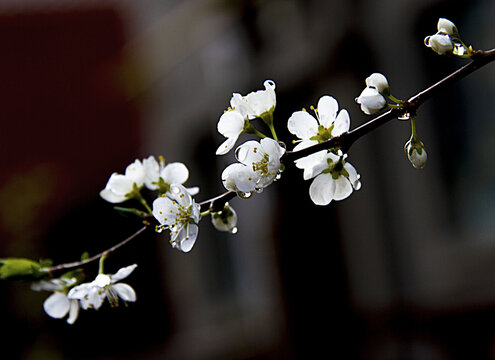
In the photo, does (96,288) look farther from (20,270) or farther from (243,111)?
(243,111)

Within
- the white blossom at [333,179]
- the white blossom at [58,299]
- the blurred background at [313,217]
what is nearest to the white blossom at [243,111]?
the white blossom at [333,179]

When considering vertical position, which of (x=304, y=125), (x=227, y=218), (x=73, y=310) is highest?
(x=304, y=125)

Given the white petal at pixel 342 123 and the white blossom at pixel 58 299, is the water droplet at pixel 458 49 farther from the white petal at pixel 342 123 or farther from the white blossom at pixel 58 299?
the white blossom at pixel 58 299

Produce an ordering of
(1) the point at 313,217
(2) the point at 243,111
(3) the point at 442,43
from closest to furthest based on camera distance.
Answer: (3) the point at 442,43 < (2) the point at 243,111 < (1) the point at 313,217

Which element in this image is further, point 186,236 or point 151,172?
point 151,172

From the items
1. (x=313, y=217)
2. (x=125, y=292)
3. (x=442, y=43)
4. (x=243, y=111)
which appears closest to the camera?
(x=442, y=43)

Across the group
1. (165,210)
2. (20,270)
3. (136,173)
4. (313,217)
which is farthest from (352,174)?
(313,217)

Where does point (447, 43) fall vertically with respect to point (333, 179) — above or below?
above
